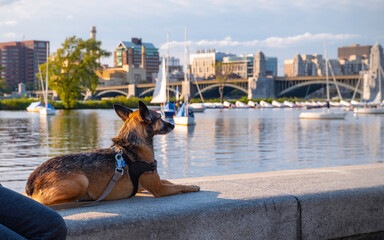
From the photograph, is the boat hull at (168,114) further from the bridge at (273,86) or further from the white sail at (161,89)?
the bridge at (273,86)

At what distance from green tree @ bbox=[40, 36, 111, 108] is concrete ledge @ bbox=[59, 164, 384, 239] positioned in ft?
227

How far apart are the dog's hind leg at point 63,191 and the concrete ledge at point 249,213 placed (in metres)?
0.12

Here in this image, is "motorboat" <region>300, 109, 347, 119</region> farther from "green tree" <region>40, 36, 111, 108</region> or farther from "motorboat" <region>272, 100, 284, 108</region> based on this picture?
"motorboat" <region>272, 100, 284, 108</region>

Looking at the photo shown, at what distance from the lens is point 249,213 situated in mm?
3387

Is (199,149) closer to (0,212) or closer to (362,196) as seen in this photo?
(362,196)

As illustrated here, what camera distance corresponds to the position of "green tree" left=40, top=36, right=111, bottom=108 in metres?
70.7

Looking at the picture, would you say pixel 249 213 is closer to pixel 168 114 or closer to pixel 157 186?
pixel 157 186

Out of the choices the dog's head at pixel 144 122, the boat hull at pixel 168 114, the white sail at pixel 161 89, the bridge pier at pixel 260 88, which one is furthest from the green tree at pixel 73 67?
the dog's head at pixel 144 122

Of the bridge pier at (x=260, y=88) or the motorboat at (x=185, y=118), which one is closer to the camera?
the motorboat at (x=185, y=118)

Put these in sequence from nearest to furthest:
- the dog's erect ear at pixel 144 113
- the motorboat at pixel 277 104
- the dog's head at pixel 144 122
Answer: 1. the dog's erect ear at pixel 144 113
2. the dog's head at pixel 144 122
3. the motorboat at pixel 277 104

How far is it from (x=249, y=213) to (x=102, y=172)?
43.0 inches

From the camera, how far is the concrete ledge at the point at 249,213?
299 centimetres

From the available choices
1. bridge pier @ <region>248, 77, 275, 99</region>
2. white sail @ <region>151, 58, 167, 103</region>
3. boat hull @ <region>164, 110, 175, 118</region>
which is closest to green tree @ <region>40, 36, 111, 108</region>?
white sail @ <region>151, 58, 167, 103</region>

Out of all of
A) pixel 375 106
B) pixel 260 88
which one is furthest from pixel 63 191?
pixel 260 88
